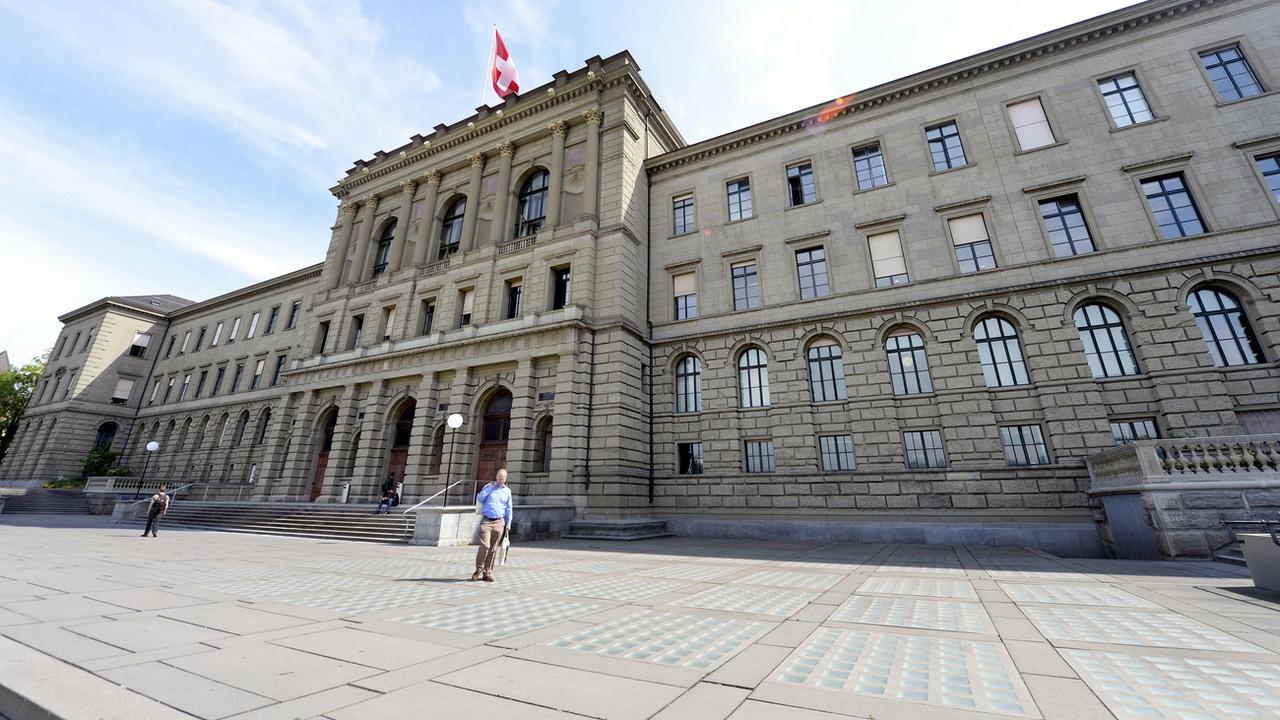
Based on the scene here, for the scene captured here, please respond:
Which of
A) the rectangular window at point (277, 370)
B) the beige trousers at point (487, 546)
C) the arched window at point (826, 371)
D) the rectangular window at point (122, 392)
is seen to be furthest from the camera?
the rectangular window at point (122, 392)

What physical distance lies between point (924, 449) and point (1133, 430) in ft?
18.9

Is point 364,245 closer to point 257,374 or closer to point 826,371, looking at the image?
point 257,374

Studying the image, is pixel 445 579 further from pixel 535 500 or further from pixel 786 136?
pixel 786 136

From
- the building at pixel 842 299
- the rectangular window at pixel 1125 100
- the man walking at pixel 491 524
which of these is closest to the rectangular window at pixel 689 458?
the building at pixel 842 299

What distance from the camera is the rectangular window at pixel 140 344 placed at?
4553cm

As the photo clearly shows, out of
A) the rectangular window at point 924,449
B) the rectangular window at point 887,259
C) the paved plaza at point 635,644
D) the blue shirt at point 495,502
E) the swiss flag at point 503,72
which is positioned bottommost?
the paved plaza at point 635,644

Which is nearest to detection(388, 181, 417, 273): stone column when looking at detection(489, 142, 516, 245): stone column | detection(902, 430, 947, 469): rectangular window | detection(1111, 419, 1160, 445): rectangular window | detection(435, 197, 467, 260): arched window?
detection(435, 197, 467, 260): arched window

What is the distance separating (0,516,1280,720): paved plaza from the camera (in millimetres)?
3082

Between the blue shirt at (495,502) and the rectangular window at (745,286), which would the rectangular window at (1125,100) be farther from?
the blue shirt at (495,502)

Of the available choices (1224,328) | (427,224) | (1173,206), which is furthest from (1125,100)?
(427,224)

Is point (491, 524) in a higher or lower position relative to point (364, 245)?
lower

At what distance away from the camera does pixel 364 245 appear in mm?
30453

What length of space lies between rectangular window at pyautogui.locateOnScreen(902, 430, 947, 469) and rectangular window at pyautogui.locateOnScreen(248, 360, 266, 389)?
43100 millimetres

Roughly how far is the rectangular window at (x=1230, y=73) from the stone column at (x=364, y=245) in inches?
1579
